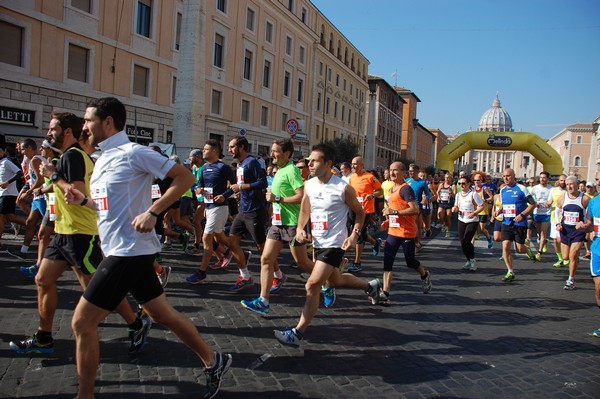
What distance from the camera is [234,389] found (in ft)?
11.6

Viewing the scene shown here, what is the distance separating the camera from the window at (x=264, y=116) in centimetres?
3556

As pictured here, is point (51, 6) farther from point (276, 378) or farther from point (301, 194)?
point (276, 378)

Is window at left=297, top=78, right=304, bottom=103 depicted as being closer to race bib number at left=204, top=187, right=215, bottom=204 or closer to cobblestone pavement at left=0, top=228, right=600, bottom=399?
race bib number at left=204, top=187, right=215, bottom=204

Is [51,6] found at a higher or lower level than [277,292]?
higher

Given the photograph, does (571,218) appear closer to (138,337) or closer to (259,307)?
(259,307)

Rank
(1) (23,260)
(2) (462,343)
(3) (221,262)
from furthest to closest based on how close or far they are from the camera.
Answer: (3) (221,262) < (1) (23,260) < (2) (462,343)

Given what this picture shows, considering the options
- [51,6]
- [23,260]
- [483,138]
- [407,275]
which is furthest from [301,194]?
[483,138]

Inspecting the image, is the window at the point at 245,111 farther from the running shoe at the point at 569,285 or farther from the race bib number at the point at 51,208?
the race bib number at the point at 51,208

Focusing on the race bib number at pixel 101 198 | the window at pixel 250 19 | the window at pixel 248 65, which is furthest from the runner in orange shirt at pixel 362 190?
the window at pixel 250 19

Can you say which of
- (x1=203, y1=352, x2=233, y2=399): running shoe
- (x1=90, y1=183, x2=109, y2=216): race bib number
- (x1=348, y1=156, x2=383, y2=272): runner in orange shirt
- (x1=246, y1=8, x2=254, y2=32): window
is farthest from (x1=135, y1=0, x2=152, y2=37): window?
(x1=203, y1=352, x2=233, y2=399): running shoe

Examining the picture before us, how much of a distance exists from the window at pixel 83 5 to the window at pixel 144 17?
281 cm

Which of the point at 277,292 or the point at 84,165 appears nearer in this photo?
the point at 84,165

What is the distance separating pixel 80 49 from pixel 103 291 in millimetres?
20359

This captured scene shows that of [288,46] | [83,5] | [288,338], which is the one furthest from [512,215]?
[288,46]
